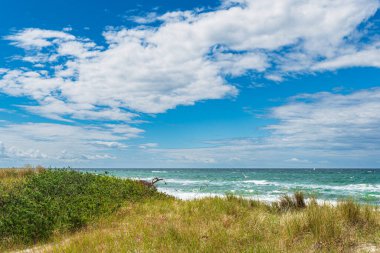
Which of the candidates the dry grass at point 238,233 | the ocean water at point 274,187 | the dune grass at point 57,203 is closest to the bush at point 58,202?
the dune grass at point 57,203

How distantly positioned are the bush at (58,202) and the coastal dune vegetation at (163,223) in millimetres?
28

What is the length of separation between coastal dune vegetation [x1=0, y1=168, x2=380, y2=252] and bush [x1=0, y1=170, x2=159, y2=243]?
28 millimetres

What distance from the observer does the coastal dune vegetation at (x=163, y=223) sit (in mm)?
7238

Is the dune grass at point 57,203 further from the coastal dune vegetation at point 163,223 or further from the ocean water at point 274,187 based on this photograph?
the ocean water at point 274,187

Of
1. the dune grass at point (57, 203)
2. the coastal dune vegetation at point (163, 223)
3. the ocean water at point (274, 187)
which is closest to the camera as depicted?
the coastal dune vegetation at point (163, 223)

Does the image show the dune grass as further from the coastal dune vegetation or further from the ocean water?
the ocean water

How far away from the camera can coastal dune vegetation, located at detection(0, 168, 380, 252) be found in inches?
285

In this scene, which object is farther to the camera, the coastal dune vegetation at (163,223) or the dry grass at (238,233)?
the coastal dune vegetation at (163,223)

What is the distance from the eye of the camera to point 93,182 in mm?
15648

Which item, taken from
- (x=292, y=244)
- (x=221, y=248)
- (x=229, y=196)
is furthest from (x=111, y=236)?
(x=229, y=196)

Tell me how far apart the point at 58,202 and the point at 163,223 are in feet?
14.8

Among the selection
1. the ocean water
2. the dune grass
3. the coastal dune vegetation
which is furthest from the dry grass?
the ocean water

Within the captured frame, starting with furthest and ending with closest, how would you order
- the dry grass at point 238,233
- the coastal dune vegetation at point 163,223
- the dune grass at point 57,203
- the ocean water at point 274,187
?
1. the ocean water at point 274,187
2. the dune grass at point 57,203
3. the coastal dune vegetation at point 163,223
4. the dry grass at point 238,233

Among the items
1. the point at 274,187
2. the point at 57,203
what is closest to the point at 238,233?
the point at 57,203
